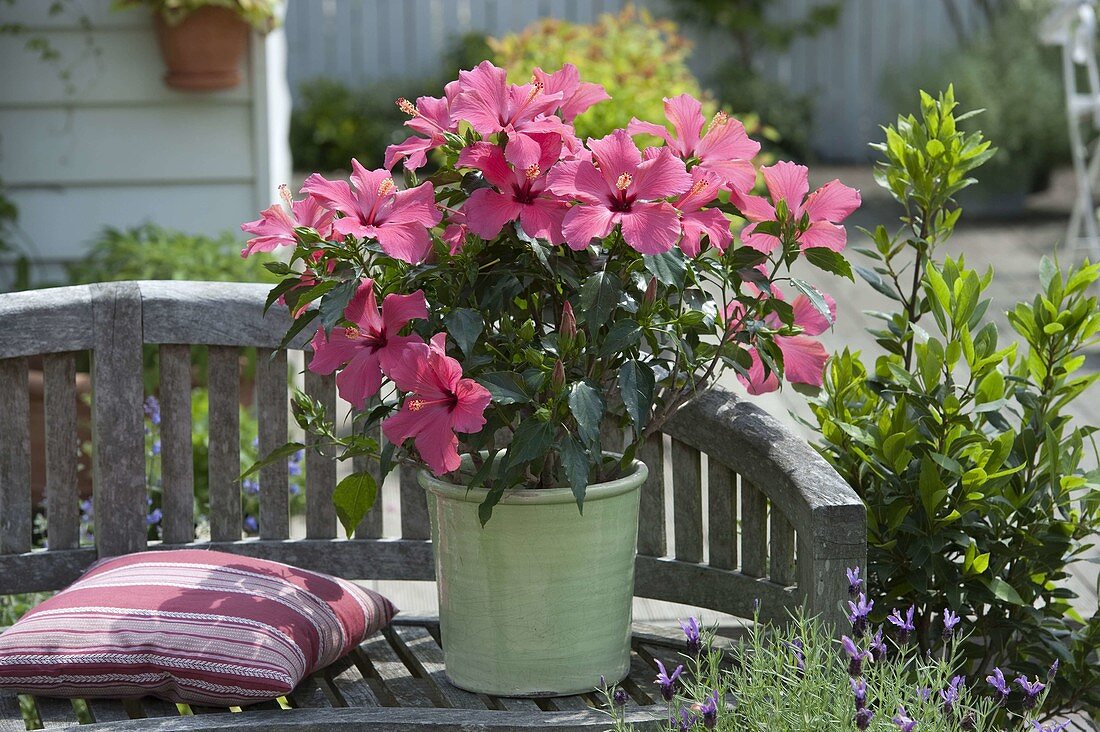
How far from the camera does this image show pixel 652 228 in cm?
140

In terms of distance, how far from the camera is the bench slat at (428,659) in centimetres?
167

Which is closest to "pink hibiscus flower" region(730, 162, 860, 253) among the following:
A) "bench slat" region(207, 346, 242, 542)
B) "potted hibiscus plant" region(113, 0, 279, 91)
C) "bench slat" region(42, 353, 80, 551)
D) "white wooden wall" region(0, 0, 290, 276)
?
"bench slat" region(207, 346, 242, 542)

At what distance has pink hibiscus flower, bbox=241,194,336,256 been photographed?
59.1 inches

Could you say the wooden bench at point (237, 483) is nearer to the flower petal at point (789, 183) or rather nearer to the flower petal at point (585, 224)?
the flower petal at point (789, 183)

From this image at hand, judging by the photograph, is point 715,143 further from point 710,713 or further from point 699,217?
point 710,713

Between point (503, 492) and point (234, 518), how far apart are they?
698mm

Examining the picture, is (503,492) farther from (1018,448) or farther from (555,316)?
(1018,448)

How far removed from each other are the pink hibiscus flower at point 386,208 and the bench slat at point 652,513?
0.64 metres

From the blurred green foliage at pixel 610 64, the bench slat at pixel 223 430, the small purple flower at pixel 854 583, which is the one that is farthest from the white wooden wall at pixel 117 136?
the small purple flower at pixel 854 583

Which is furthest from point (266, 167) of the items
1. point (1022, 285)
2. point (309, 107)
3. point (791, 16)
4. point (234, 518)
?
point (791, 16)

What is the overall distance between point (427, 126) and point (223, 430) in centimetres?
72

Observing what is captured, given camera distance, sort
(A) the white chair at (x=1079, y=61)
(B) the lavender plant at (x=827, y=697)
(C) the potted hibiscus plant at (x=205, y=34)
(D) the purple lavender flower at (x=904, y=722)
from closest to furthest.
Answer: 1. (D) the purple lavender flower at (x=904, y=722)
2. (B) the lavender plant at (x=827, y=697)
3. (C) the potted hibiscus plant at (x=205, y=34)
4. (A) the white chair at (x=1079, y=61)

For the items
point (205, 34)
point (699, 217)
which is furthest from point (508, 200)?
point (205, 34)

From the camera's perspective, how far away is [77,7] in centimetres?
391
